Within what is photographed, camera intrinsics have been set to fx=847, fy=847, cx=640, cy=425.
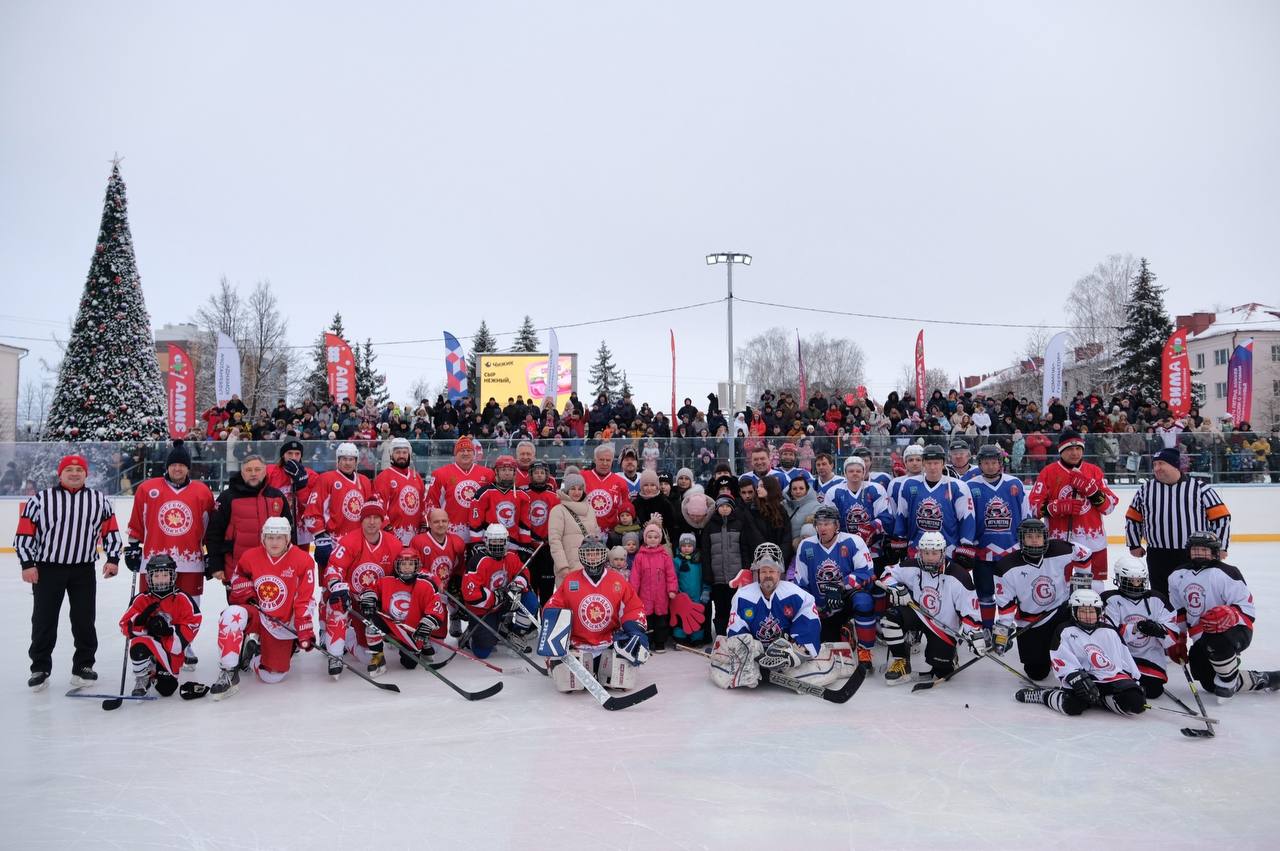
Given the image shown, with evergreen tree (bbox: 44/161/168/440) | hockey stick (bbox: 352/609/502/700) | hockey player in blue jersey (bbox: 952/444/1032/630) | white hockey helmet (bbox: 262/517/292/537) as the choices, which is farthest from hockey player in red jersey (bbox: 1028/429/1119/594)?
evergreen tree (bbox: 44/161/168/440)

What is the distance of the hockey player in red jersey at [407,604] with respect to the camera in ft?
17.0

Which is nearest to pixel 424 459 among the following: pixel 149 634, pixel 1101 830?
pixel 149 634

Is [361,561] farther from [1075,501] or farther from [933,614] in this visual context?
[1075,501]

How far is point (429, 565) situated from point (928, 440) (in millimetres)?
7423

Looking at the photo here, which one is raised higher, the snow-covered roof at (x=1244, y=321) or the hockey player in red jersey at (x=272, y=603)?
the snow-covered roof at (x=1244, y=321)

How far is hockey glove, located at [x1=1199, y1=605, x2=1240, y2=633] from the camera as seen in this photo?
14.5ft

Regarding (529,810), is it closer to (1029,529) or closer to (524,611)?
(524,611)

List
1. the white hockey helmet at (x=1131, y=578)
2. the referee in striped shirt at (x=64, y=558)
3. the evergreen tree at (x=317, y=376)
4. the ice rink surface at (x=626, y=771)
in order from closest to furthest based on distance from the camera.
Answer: the ice rink surface at (x=626, y=771)
the white hockey helmet at (x=1131, y=578)
the referee in striped shirt at (x=64, y=558)
the evergreen tree at (x=317, y=376)

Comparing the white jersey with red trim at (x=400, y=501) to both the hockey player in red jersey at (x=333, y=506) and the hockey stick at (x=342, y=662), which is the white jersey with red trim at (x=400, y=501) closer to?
the hockey player in red jersey at (x=333, y=506)

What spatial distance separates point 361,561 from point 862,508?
3.36 meters

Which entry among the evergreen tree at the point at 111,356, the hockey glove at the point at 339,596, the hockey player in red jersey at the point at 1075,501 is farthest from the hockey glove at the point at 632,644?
the evergreen tree at the point at 111,356

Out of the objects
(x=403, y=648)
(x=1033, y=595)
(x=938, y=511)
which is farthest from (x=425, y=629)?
(x=1033, y=595)

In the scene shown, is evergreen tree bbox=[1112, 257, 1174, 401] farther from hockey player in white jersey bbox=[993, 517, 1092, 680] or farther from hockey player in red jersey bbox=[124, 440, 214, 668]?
hockey player in red jersey bbox=[124, 440, 214, 668]

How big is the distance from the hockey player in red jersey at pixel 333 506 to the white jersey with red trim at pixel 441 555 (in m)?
0.47
